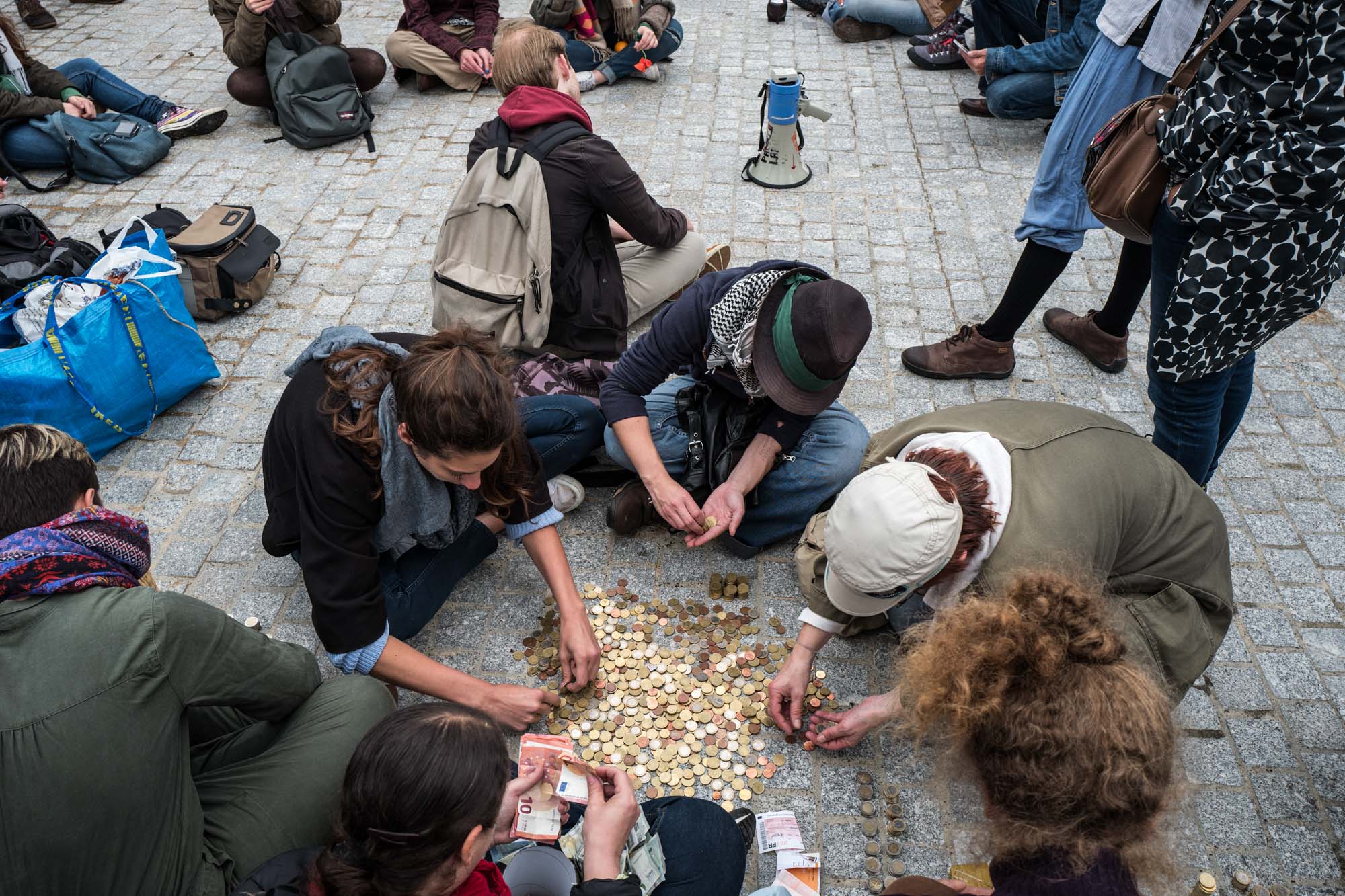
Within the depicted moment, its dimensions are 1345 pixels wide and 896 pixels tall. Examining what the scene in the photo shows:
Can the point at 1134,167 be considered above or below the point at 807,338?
above

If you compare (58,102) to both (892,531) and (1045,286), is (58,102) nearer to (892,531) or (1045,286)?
(1045,286)

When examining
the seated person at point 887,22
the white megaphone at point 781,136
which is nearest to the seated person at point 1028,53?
the seated person at point 887,22

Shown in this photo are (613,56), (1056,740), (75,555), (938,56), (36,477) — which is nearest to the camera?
(1056,740)

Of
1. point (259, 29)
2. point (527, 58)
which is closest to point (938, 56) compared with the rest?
point (527, 58)

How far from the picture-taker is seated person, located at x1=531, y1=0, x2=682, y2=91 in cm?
659

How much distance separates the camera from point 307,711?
241cm

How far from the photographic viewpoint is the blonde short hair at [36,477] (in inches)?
85.7

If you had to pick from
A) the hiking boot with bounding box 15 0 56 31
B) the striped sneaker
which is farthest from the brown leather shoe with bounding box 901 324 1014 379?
the hiking boot with bounding box 15 0 56 31

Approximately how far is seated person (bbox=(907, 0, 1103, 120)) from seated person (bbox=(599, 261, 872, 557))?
3.41m

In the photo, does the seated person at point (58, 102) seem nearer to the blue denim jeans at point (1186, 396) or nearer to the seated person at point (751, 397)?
the seated person at point (751, 397)

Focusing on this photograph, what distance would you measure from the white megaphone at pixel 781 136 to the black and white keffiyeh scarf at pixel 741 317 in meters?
2.70

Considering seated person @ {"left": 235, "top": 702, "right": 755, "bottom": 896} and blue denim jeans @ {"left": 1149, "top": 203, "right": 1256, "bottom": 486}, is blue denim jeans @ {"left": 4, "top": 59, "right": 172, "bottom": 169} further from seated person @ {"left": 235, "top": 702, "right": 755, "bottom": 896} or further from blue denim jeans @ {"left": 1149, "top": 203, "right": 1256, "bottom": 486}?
blue denim jeans @ {"left": 1149, "top": 203, "right": 1256, "bottom": 486}

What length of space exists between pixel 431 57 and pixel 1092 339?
15.9 feet

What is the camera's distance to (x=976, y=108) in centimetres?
628
